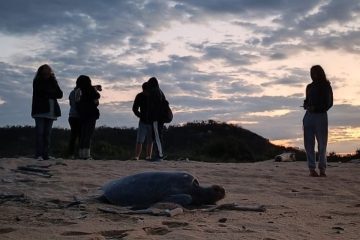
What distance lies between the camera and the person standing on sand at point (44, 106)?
10023 millimetres

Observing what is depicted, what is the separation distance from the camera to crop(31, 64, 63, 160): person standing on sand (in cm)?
1002

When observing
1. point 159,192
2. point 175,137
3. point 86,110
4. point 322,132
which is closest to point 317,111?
point 322,132

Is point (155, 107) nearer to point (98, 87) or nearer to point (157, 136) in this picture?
point (157, 136)

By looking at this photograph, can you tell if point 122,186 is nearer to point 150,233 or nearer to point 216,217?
point 216,217

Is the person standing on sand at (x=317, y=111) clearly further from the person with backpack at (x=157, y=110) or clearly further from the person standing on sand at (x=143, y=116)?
the person standing on sand at (x=143, y=116)

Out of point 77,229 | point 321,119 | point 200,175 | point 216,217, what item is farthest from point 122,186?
point 321,119

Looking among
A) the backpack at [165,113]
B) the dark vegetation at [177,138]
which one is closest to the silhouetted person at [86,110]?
the backpack at [165,113]

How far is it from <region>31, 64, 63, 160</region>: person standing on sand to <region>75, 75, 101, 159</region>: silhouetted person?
72 centimetres

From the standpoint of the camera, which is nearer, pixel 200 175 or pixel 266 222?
pixel 266 222

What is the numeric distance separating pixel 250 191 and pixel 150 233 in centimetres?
321

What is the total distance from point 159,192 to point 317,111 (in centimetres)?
447

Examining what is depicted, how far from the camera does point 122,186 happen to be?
568 cm

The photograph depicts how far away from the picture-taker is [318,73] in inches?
361

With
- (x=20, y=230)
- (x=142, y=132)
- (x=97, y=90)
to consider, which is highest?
(x=97, y=90)
